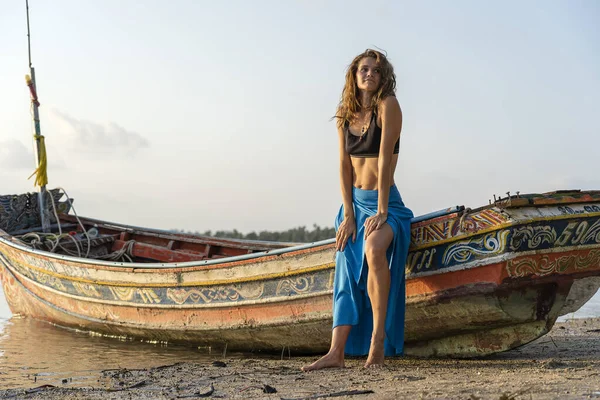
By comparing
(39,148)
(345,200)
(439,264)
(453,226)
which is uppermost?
(39,148)

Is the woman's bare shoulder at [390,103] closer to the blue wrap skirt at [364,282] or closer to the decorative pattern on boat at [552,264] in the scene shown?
the blue wrap skirt at [364,282]

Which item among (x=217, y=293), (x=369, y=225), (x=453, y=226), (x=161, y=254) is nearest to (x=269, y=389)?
(x=369, y=225)

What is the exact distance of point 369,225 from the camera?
4715 millimetres

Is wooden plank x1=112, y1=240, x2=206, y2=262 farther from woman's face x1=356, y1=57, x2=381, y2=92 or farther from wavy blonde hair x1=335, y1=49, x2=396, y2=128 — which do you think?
woman's face x1=356, y1=57, x2=381, y2=92

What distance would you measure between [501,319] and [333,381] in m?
1.36

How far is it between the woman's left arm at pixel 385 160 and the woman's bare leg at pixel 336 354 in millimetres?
688

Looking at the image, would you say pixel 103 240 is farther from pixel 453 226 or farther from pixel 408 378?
pixel 408 378

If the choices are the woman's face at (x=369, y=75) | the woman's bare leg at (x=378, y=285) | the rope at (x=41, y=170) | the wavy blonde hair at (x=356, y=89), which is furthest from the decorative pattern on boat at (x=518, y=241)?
the rope at (x=41, y=170)

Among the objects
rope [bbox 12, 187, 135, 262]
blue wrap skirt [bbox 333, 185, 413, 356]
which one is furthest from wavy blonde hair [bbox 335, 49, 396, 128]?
rope [bbox 12, 187, 135, 262]

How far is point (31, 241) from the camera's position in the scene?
885cm

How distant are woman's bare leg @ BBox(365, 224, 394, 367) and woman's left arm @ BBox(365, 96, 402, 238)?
0.33 feet

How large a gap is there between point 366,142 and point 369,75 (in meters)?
0.46

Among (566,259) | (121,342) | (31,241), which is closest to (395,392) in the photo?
(566,259)

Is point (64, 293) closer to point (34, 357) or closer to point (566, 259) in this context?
point (34, 357)
